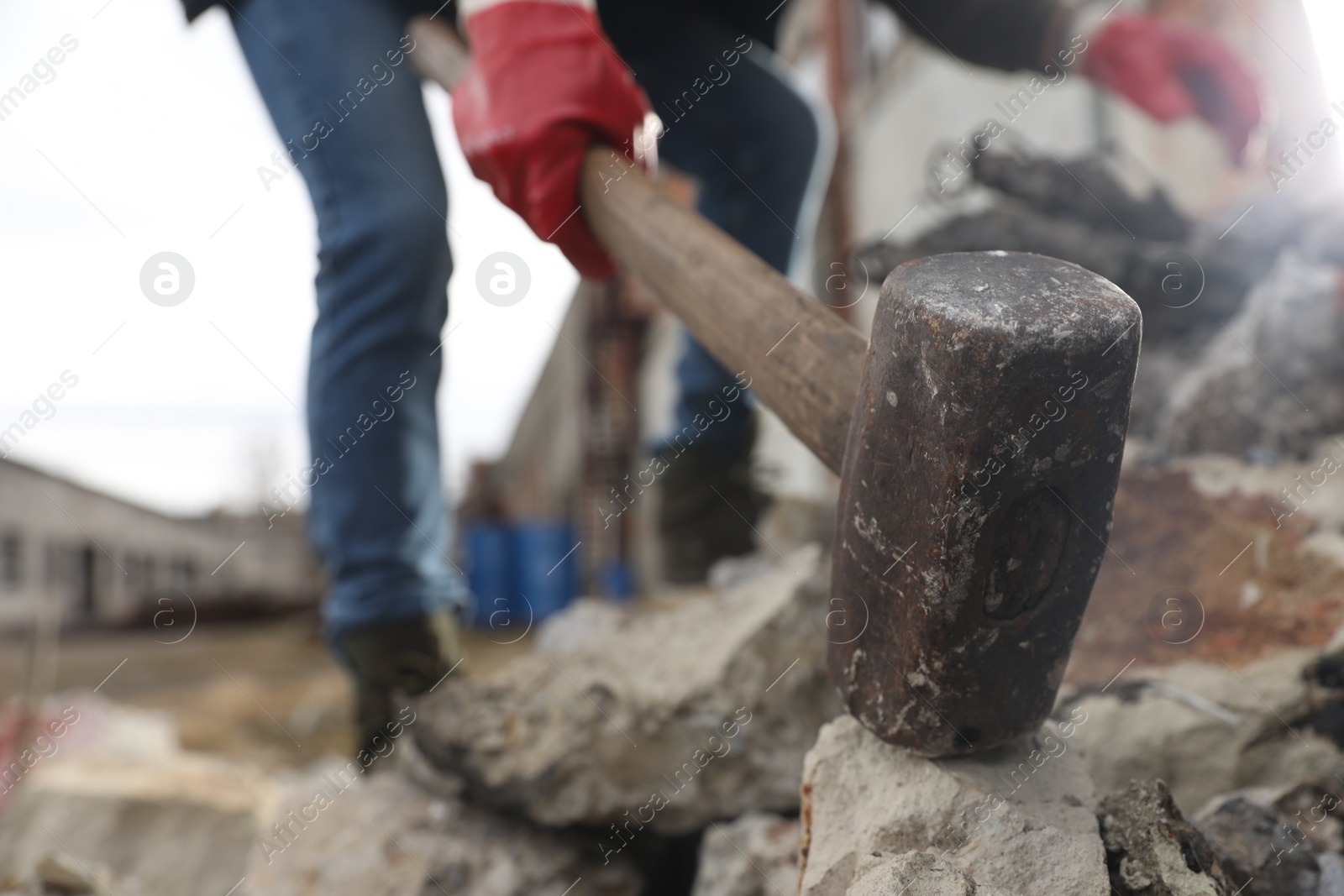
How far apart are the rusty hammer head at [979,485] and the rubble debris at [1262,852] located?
0.80ft

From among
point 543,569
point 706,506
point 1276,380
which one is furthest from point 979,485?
point 543,569

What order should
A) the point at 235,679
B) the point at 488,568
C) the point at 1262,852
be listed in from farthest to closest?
the point at 488,568, the point at 235,679, the point at 1262,852

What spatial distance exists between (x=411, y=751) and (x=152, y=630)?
1338 cm

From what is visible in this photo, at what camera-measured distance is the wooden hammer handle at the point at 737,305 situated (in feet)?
2.81

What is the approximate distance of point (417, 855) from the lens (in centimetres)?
119

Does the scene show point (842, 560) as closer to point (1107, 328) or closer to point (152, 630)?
point (1107, 328)

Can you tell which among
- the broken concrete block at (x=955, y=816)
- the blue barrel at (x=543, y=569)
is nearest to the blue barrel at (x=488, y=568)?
the blue barrel at (x=543, y=569)

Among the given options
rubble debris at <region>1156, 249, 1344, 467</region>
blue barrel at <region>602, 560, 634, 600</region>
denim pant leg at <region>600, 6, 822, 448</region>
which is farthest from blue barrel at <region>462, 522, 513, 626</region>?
rubble debris at <region>1156, 249, 1344, 467</region>

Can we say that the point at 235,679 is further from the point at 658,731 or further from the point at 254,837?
the point at 658,731

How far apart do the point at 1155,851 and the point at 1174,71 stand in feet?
6.73

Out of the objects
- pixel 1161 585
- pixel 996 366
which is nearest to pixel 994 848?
pixel 996 366

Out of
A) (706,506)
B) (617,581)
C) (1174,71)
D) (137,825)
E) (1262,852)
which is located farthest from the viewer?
(617,581)

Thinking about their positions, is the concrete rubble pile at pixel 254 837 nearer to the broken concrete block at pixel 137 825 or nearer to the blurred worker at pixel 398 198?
the broken concrete block at pixel 137 825

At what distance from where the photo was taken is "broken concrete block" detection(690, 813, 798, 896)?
105 cm
